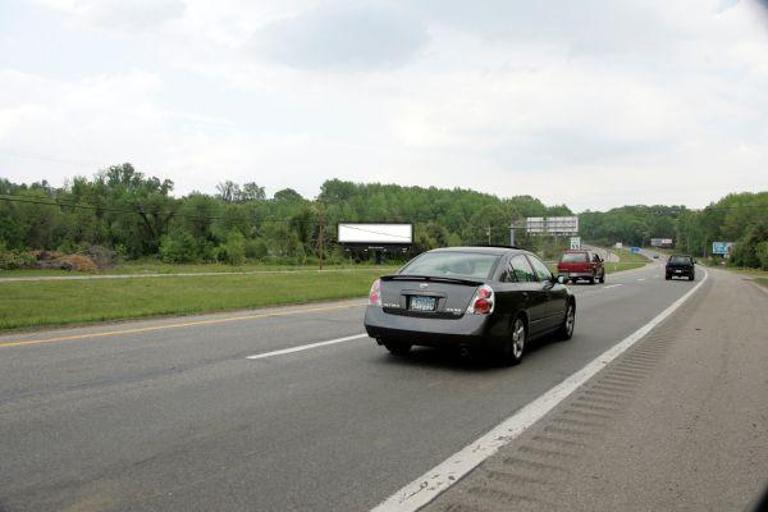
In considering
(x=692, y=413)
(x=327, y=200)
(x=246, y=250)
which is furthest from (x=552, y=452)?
(x=327, y=200)

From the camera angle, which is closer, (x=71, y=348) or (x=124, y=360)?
(x=124, y=360)

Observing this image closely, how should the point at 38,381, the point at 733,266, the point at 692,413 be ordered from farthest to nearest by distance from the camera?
the point at 733,266 → the point at 38,381 → the point at 692,413

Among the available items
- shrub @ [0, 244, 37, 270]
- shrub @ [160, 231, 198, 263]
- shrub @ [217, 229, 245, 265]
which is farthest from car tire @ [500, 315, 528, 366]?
shrub @ [160, 231, 198, 263]

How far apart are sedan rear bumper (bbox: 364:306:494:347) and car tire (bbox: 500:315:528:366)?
19.9 inches

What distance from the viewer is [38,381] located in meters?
6.66

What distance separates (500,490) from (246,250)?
373 ft

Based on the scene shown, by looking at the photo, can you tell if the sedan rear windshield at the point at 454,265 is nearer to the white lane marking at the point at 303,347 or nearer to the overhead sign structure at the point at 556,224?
the white lane marking at the point at 303,347

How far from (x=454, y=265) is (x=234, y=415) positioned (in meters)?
4.10

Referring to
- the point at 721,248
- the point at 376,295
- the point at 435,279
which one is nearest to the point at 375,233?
the point at 721,248

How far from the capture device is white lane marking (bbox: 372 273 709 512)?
148 inches

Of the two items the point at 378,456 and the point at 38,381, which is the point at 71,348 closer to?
the point at 38,381

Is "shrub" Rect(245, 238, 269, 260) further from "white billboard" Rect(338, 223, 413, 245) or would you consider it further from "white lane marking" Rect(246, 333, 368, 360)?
"white lane marking" Rect(246, 333, 368, 360)

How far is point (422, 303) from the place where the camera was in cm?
798

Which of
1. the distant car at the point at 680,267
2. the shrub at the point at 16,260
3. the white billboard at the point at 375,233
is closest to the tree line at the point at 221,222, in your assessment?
the white billboard at the point at 375,233
